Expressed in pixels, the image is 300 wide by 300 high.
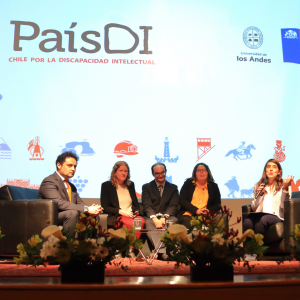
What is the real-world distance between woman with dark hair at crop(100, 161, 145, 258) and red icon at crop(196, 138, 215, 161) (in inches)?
32.4

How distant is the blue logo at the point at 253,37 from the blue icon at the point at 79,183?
7.77ft

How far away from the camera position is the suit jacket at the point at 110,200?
4.00 metres

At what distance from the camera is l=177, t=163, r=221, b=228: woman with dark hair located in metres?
4.16

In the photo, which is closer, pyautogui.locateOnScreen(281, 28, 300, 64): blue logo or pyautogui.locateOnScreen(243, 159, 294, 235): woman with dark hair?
pyautogui.locateOnScreen(243, 159, 294, 235): woman with dark hair

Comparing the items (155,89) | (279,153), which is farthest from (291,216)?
(155,89)

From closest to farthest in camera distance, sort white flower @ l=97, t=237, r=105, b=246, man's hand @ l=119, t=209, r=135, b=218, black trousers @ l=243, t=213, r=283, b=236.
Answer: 1. white flower @ l=97, t=237, r=105, b=246
2. black trousers @ l=243, t=213, r=283, b=236
3. man's hand @ l=119, t=209, r=135, b=218

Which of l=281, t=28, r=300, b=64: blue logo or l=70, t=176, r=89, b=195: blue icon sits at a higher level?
l=281, t=28, r=300, b=64: blue logo

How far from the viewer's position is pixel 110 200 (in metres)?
4.08

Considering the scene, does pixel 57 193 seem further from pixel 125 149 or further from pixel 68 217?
pixel 125 149

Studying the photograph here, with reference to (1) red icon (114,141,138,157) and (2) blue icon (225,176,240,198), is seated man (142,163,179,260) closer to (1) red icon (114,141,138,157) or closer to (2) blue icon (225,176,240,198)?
(1) red icon (114,141,138,157)

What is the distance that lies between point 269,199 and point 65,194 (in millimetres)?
1967

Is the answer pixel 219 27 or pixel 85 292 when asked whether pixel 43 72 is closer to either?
pixel 219 27

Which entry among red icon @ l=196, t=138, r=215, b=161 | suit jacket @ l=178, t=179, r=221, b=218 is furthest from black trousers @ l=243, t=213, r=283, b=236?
red icon @ l=196, t=138, r=215, b=161

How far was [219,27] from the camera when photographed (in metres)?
4.55
